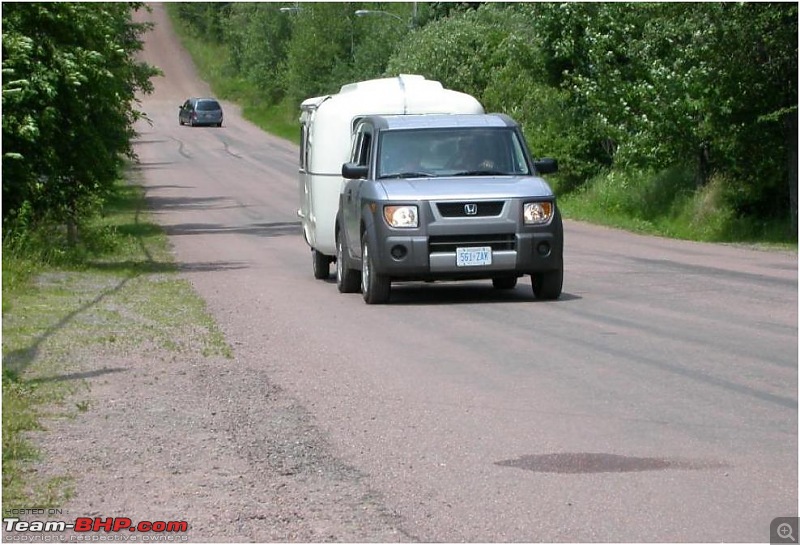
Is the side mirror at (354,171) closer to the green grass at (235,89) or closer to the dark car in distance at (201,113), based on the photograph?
the green grass at (235,89)

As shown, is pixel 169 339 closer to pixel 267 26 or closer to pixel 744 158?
pixel 744 158

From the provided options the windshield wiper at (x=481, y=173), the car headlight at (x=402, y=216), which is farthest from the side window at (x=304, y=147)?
the car headlight at (x=402, y=216)

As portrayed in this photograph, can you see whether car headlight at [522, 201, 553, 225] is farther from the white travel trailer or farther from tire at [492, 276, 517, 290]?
the white travel trailer

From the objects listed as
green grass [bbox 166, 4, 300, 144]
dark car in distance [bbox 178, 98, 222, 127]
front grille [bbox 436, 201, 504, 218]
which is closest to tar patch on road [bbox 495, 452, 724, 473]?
front grille [bbox 436, 201, 504, 218]

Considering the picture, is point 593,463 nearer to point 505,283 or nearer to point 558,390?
point 558,390

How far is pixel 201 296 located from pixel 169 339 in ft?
14.6

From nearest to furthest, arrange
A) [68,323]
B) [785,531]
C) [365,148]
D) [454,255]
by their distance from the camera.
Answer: [785,531], [68,323], [454,255], [365,148]

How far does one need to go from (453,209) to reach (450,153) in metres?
Answer: 1.24

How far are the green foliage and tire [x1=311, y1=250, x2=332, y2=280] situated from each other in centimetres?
385

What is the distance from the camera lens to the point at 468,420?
952 centimetres

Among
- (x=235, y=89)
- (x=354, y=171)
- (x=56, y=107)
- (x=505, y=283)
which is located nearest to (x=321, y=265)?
(x=505, y=283)

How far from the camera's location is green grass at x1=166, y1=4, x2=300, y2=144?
273 feet

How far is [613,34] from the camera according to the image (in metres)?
35.4

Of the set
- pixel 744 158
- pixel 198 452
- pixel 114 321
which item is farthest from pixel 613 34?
pixel 198 452
